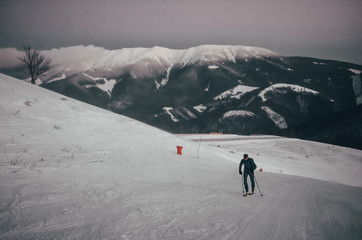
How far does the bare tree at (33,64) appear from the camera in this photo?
51.1 metres

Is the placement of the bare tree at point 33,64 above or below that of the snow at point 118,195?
above

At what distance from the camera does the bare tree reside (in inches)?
2013

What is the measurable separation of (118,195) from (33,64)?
5386 cm

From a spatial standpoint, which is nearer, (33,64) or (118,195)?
(118,195)

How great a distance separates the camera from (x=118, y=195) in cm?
912

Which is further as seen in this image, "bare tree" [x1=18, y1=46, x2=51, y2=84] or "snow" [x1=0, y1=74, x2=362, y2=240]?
"bare tree" [x1=18, y1=46, x2=51, y2=84]

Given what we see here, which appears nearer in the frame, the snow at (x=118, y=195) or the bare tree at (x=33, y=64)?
the snow at (x=118, y=195)

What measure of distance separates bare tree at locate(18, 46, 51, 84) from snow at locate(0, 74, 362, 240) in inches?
1400

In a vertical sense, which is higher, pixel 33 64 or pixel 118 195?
pixel 33 64

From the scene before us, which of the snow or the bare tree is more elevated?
the bare tree

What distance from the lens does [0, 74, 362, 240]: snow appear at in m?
6.57

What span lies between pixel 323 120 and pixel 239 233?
21702 centimetres

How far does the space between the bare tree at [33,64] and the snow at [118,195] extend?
1400 inches

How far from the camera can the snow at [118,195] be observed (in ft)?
21.6
